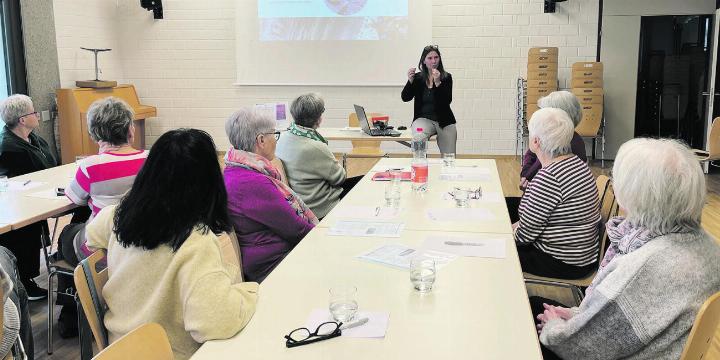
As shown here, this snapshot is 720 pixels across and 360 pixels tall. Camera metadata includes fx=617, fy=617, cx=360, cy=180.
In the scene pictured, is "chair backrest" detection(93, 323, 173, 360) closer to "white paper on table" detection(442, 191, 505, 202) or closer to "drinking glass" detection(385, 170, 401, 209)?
"drinking glass" detection(385, 170, 401, 209)

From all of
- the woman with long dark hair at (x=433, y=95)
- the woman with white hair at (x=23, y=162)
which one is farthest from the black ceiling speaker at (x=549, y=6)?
the woman with white hair at (x=23, y=162)

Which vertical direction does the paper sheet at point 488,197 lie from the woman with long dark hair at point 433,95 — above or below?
below

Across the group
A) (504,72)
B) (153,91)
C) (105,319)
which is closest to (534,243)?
(105,319)

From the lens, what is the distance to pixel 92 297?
5.92 feet

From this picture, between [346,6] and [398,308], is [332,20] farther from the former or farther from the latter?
[398,308]

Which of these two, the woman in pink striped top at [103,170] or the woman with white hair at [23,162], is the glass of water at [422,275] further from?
the woman with white hair at [23,162]

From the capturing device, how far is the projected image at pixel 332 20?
8594 mm

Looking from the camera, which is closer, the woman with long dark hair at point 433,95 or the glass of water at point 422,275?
the glass of water at point 422,275

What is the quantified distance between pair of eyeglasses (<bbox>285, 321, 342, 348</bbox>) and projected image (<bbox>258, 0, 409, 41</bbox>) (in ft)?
24.4

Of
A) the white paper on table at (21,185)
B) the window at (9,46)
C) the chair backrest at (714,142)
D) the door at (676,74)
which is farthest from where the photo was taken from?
the door at (676,74)

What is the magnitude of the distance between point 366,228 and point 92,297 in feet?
3.76

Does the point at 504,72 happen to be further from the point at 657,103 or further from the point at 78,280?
the point at 78,280

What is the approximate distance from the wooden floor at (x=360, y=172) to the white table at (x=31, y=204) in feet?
2.26

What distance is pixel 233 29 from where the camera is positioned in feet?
29.5
